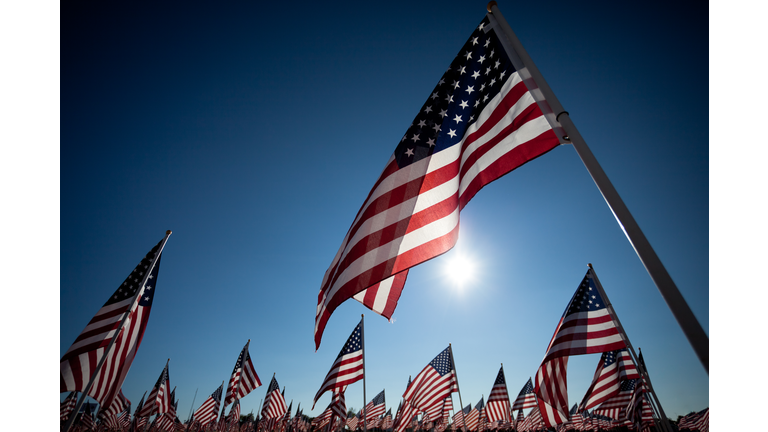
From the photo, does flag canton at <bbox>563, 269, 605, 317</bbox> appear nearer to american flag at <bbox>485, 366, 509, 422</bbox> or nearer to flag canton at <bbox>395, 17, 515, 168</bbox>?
flag canton at <bbox>395, 17, 515, 168</bbox>

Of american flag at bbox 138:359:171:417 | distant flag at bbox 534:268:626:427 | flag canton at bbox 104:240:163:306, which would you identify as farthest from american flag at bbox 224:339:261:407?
distant flag at bbox 534:268:626:427

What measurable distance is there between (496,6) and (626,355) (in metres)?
15.6

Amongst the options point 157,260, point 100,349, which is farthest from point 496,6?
point 100,349

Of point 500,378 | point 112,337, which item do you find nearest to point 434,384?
point 500,378

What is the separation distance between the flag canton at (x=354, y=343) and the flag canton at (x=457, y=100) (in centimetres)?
1279

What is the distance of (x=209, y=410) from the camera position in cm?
3262

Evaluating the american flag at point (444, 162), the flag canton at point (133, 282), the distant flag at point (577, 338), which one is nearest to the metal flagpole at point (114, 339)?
the flag canton at point (133, 282)

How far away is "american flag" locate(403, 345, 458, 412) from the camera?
1669 centimetres

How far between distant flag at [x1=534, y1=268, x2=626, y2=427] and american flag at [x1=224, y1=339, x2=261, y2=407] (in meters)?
18.8

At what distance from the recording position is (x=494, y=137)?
3.95m

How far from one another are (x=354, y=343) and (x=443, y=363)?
5.47m

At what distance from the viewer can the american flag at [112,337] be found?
8820mm

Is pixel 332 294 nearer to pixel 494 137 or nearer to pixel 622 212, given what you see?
A: pixel 494 137

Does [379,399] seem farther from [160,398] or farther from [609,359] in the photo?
[609,359]
